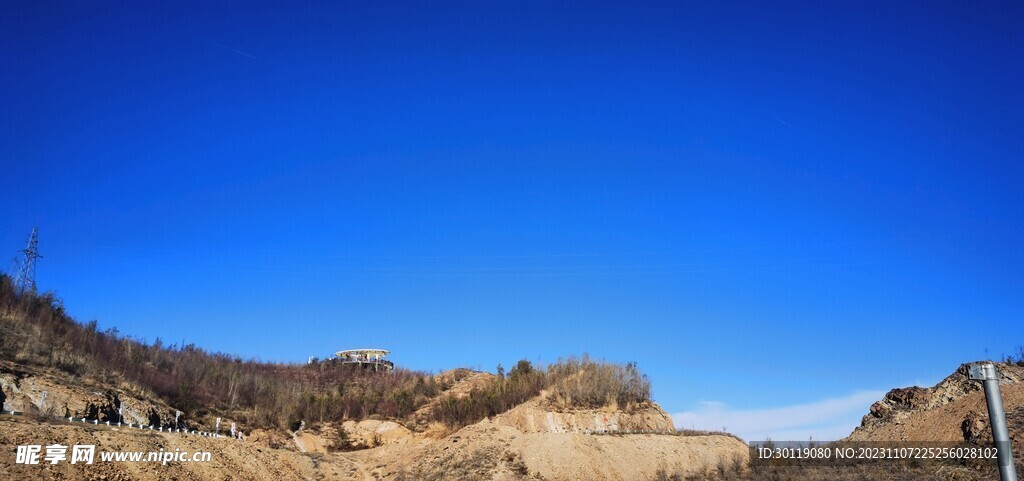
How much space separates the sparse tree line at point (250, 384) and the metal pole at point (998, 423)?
29541 mm

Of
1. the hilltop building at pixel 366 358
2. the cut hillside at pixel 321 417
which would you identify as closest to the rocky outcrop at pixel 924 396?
the cut hillside at pixel 321 417

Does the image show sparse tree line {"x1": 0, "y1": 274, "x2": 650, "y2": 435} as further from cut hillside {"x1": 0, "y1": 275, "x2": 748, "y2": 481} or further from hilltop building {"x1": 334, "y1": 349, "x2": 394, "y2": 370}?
hilltop building {"x1": 334, "y1": 349, "x2": 394, "y2": 370}

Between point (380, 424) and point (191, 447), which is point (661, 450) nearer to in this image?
point (380, 424)

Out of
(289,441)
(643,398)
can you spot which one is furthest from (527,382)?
(289,441)

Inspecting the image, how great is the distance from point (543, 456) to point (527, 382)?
35.9ft

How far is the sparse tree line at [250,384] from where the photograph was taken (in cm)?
2995

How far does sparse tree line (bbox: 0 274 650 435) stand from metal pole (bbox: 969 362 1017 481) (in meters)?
29.5

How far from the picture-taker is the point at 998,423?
4738mm

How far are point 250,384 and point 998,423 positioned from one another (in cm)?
4159

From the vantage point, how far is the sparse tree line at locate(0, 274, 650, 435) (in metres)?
30.0

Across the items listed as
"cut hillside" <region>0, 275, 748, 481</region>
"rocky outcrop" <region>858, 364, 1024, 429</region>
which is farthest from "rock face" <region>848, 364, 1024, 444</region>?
"cut hillside" <region>0, 275, 748, 481</region>

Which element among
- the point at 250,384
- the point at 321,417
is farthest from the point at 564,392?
the point at 250,384

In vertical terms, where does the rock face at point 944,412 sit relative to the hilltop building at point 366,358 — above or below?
below

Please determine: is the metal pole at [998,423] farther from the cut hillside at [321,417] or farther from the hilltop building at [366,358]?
the hilltop building at [366,358]
